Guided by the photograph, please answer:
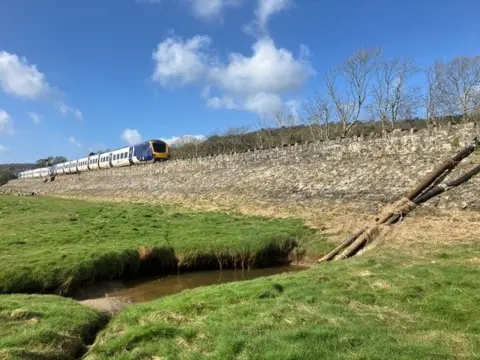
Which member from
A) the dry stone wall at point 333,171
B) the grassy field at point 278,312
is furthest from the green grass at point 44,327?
the dry stone wall at point 333,171

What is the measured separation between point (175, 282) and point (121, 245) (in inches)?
115

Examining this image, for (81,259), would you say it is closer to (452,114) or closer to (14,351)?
(14,351)

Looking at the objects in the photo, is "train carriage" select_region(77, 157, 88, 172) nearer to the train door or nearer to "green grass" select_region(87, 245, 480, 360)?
the train door

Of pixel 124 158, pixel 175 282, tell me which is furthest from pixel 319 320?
pixel 124 158

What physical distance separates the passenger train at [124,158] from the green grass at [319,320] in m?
36.8

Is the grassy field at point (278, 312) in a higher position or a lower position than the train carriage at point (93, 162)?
lower

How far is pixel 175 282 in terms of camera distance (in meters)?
13.4

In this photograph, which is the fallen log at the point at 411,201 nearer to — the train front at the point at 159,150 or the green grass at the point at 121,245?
the green grass at the point at 121,245

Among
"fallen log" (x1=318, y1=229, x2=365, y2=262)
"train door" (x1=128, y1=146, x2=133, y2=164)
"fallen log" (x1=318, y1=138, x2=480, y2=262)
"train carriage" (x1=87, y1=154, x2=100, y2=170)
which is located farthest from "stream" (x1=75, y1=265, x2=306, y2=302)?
"train carriage" (x1=87, y1=154, x2=100, y2=170)

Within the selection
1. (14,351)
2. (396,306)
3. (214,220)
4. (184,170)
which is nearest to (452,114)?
(184,170)

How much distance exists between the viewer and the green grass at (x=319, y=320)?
6.04 meters

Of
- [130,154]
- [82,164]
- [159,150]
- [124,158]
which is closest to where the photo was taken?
[159,150]

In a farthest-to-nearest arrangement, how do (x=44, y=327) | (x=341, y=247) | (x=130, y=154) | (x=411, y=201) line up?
1. (x=130, y=154)
2. (x=411, y=201)
3. (x=341, y=247)
4. (x=44, y=327)

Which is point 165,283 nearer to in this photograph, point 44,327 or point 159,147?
point 44,327
